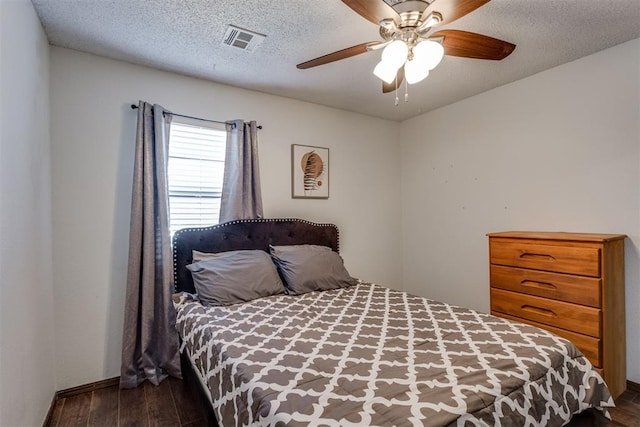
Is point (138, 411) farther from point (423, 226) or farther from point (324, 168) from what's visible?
point (423, 226)

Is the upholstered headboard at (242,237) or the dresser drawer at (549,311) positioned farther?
the upholstered headboard at (242,237)

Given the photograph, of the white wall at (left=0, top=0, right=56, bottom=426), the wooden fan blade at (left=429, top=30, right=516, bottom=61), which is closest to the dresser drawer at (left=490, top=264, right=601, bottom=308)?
the wooden fan blade at (left=429, top=30, right=516, bottom=61)

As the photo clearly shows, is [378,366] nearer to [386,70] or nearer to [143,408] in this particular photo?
[386,70]

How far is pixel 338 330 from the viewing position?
1721mm

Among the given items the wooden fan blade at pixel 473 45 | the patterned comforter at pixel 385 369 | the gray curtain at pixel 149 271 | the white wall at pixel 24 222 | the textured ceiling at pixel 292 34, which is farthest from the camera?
the gray curtain at pixel 149 271

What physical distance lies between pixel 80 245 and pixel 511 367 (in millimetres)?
2712

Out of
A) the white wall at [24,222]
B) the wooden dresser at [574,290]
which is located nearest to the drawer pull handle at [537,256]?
the wooden dresser at [574,290]

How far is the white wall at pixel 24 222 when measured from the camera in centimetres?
134

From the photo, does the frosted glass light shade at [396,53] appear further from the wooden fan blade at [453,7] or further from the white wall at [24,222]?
the white wall at [24,222]

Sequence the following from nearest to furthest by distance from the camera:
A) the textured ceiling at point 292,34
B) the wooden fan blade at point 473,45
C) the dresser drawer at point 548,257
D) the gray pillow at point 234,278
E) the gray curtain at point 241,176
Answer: the wooden fan blade at point 473,45 → the textured ceiling at point 292,34 → the dresser drawer at point 548,257 → the gray pillow at point 234,278 → the gray curtain at point 241,176

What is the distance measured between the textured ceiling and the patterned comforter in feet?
5.86

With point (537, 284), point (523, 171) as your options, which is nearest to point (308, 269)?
point (537, 284)

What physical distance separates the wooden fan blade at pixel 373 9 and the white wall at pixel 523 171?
1.96 meters

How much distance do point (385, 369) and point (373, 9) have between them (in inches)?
60.3
